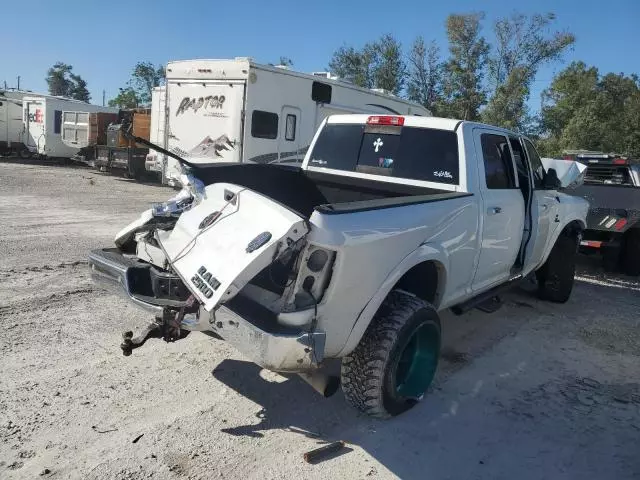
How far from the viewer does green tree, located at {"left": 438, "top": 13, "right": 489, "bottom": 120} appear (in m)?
33.2

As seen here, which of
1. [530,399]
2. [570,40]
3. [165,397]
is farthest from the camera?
[570,40]

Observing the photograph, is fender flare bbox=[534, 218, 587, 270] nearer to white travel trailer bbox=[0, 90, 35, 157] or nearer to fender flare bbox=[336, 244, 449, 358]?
fender flare bbox=[336, 244, 449, 358]

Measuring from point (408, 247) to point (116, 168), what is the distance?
54.0ft

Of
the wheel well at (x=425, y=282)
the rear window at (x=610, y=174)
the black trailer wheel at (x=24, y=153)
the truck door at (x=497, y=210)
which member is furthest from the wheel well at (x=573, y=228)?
the black trailer wheel at (x=24, y=153)

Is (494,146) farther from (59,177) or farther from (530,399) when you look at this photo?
(59,177)

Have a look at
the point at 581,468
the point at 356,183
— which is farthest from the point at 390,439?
the point at 356,183

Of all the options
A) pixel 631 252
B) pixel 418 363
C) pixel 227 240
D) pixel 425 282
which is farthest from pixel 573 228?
pixel 227 240

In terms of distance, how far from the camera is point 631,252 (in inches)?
328

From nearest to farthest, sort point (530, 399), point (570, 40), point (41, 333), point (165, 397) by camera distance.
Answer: point (165, 397)
point (530, 399)
point (41, 333)
point (570, 40)

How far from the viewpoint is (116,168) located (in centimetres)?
1786

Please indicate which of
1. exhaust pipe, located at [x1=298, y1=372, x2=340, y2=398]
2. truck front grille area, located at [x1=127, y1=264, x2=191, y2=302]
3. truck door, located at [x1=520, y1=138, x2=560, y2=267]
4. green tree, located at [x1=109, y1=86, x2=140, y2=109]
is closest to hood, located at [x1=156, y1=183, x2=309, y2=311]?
truck front grille area, located at [x1=127, y1=264, x2=191, y2=302]

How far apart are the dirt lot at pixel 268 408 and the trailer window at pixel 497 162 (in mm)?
1536

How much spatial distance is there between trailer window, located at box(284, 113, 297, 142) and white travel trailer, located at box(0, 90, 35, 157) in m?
16.5

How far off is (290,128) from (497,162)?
25.9ft
